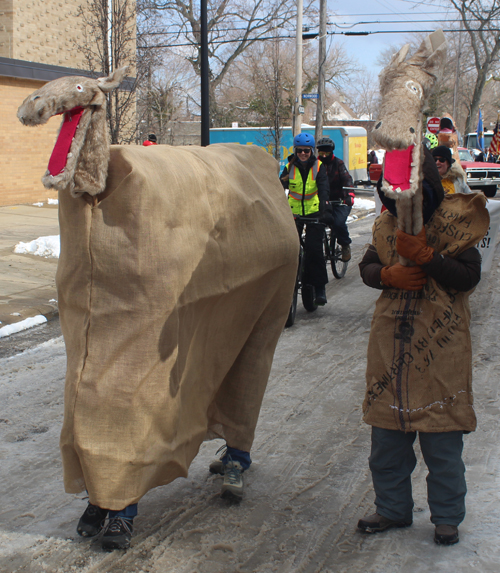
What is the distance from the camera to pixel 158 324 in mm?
2617

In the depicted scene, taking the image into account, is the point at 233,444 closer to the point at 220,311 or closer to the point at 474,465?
the point at 220,311

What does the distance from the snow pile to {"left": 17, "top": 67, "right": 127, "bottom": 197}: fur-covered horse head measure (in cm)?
818

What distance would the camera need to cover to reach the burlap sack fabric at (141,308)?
2547 mm

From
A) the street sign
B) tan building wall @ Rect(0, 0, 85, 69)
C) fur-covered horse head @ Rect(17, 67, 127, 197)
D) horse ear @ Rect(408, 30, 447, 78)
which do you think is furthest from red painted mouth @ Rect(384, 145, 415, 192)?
tan building wall @ Rect(0, 0, 85, 69)

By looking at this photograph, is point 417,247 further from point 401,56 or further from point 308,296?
point 308,296

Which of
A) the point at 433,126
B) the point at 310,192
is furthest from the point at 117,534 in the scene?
the point at 433,126

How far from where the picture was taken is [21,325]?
6.82m

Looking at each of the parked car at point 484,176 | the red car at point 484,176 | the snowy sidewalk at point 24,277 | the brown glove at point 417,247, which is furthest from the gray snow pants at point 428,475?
the parked car at point 484,176

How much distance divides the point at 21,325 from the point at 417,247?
16.8 ft

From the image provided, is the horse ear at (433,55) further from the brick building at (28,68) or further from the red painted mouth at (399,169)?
the brick building at (28,68)

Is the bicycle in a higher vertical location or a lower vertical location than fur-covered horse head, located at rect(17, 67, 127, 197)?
lower

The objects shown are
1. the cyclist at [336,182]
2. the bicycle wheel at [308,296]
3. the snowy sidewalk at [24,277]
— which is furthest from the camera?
the cyclist at [336,182]

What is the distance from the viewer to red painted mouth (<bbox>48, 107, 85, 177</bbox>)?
247 cm

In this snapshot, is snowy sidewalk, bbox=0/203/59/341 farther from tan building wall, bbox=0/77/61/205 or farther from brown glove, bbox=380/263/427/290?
brown glove, bbox=380/263/427/290
